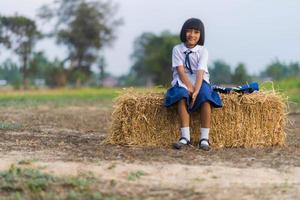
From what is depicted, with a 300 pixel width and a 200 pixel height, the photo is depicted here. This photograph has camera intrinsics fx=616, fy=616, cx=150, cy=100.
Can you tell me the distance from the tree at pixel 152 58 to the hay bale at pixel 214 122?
3976 centimetres

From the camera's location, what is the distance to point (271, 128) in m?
7.67

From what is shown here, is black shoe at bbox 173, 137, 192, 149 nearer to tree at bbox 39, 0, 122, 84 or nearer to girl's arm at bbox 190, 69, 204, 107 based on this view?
girl's arm at bbox 190, 69, 204, 107

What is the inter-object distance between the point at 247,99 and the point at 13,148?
2878 millimetres

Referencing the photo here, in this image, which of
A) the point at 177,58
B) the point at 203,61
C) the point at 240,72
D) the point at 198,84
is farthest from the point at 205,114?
the point at 240,72

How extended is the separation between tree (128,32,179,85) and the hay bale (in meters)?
39.8

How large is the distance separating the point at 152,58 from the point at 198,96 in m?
50.9

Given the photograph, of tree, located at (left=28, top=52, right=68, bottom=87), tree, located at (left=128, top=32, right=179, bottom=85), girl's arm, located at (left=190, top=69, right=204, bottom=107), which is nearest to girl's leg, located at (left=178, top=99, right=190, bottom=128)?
girl's arm, located at (left=190, top=69, right=204, bottom=107)

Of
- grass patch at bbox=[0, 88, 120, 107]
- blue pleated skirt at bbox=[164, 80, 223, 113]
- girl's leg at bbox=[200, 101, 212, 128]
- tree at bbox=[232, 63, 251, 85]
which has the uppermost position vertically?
blue pleated skirt at bbox=[164, 80, 223, 113]

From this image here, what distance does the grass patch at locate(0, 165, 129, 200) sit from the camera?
4.51m

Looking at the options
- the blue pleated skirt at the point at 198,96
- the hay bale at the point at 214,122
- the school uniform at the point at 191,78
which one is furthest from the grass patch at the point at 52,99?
the blue pleated skirt at the point at 198,96

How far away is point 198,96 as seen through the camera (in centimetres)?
713

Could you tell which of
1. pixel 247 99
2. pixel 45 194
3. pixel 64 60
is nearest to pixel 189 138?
pixel 247 99

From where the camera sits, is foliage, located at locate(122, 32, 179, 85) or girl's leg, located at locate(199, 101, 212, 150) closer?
girl's leg, located at locate(199, 101, 212, 150)

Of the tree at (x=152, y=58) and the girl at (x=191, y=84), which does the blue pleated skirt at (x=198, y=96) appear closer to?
→ the girl at (x=191, y=84)
